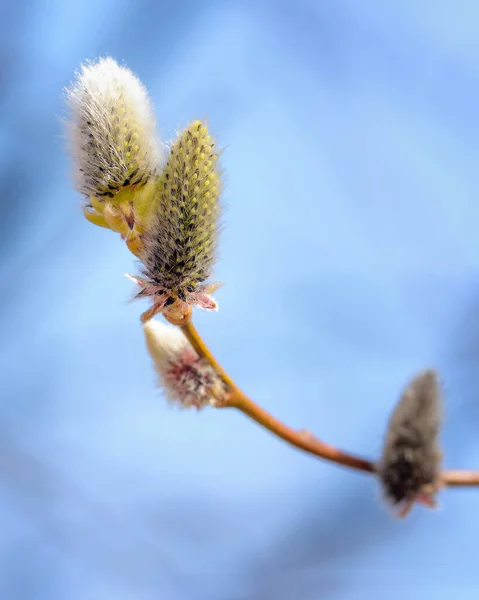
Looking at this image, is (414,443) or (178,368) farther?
(178,368)

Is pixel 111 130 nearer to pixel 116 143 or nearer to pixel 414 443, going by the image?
pixel 116 143

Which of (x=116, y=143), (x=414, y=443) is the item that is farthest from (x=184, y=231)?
→ (x=414, y=443)

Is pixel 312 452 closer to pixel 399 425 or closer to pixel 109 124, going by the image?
pixel 399 425

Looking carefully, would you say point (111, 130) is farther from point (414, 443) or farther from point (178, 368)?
point (414, 443)

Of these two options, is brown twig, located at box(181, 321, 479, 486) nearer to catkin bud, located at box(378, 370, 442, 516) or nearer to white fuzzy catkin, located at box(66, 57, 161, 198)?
catkin bud, located at box(378, 370, 442, 516)

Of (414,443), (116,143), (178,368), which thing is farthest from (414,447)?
Result: (116,143)

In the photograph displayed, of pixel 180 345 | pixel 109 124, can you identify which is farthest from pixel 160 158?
pixel 180 345
